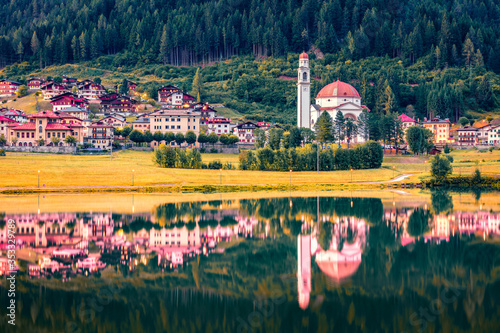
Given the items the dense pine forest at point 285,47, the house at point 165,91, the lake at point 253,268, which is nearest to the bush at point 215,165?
the lake at point 253,268

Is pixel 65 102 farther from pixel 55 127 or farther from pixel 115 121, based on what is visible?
pixel 55 127

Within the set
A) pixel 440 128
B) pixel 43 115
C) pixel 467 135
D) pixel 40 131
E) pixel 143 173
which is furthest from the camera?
pixel 440 128

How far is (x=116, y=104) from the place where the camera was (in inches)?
4749

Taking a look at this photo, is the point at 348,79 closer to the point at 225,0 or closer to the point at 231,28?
the point at 231,28

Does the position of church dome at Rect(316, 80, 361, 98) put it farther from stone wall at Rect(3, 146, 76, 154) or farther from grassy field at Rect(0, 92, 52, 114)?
grassy field at Rect(0, 92, 52, 114)

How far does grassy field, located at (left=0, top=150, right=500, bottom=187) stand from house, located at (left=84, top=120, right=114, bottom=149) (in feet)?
40.4

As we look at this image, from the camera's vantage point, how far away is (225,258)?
2733cm

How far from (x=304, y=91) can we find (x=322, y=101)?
18.6 ft

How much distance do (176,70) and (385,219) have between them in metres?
124

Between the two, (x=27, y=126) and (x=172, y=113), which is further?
(x=172, y=113)

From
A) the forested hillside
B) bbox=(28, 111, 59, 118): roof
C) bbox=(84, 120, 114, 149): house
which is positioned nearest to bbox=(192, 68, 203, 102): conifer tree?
the forested hillside

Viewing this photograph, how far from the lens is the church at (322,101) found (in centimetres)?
10179

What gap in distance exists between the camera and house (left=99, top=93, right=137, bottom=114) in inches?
4717

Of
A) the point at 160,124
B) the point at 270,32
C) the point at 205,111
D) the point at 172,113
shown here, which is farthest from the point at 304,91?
the point at 270,32
